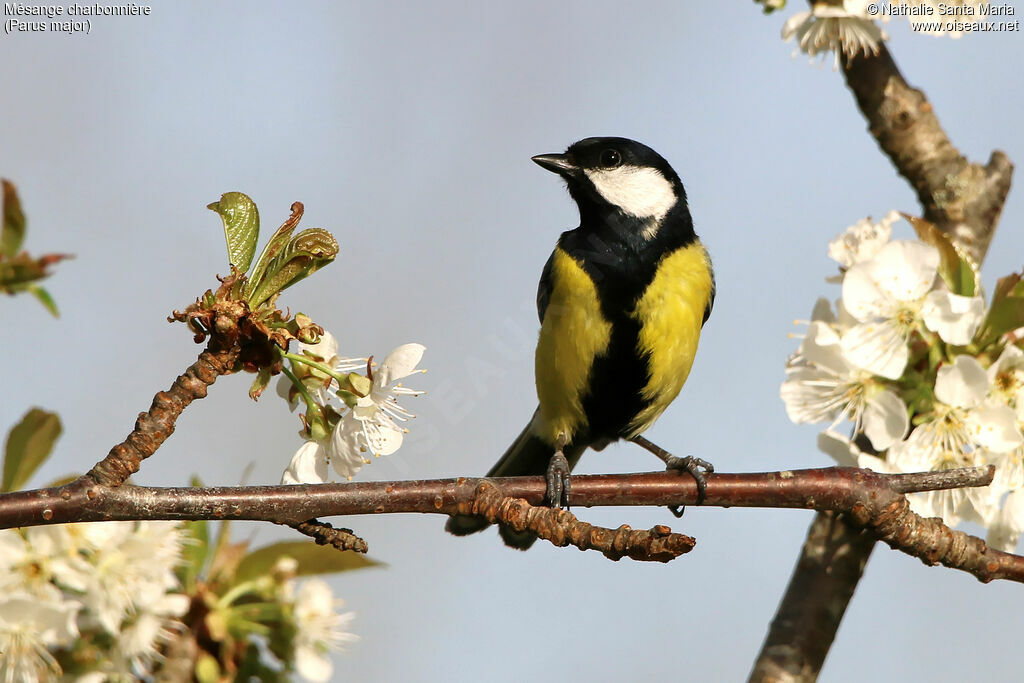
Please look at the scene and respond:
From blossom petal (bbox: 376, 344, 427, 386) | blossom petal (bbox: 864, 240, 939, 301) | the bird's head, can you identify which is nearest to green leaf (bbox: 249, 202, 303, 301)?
blossom petal (bbox: 376, 344, 427, 386)

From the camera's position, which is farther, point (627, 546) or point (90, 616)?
point (90, 616)

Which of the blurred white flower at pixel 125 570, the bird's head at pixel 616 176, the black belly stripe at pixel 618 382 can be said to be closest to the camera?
the blurred white flower at pixel 125 570

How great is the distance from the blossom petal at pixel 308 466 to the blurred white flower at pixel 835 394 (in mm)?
879

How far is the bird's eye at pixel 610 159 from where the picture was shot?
3.04 meters

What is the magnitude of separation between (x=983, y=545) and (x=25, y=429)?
1.52 metres

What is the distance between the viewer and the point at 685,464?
7.68ft

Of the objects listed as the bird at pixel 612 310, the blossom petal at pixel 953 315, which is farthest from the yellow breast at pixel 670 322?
the blossom petal at pixel 953 315

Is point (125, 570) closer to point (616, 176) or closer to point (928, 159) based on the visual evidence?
point (616, 176)

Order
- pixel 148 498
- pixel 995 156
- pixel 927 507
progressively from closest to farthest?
1. pixel 148 498
2. pixel 927 507
3. pixel 995 156

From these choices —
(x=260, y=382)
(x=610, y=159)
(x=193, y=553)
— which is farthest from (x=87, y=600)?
(x=610, y=159)

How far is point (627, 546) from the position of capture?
4.36 ft

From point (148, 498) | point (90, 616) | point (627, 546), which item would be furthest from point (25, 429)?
point (627, 546)

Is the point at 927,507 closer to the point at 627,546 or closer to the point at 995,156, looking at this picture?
the point at 627,546

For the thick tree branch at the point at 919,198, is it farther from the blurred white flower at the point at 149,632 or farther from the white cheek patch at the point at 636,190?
the blurred white flower at the point at 149,632
